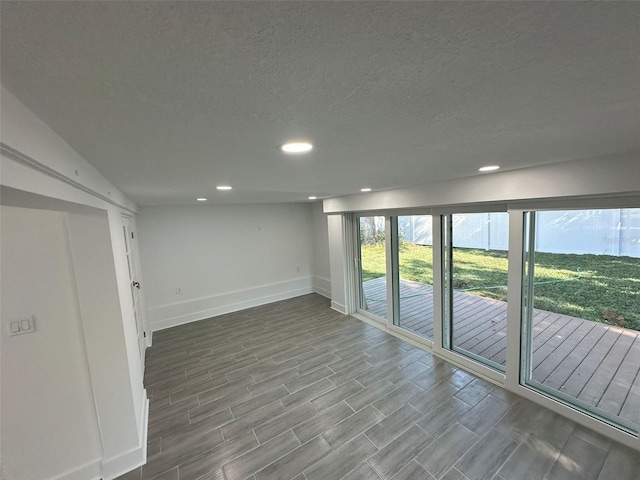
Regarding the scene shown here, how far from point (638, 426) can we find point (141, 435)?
3.93 meters

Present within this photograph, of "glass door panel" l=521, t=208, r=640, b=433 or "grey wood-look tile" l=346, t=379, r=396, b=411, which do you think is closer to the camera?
"glass door panel" l=521, t=208, r=640, b=433

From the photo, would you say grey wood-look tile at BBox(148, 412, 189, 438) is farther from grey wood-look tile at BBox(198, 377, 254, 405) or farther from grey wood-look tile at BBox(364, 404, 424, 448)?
grey wood-look tile at BBox(364, 404, 424, 448)

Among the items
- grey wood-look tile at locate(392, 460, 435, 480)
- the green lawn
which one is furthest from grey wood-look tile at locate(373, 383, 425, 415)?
the green lawn

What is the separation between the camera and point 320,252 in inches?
249

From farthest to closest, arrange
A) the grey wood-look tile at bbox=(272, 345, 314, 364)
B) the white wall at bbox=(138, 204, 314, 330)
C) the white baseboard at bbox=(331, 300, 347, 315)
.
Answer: the white baseboard at bbox=(331, 300, 347, 315), the white wall at bbox=(138, 204, 314, 330), the grey wood-look tile at bbox=(272, 345, 314, 364)

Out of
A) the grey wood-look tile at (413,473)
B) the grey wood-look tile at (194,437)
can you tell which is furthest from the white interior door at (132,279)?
the grey wood-look tile at (413,473)

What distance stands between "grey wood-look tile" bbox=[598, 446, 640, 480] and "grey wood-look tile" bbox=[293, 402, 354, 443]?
1.86 metres

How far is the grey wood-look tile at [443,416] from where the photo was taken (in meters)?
2.39

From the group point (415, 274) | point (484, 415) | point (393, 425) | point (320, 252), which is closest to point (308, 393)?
point (393, 425)

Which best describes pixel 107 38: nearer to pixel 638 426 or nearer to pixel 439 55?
pixel 439 55

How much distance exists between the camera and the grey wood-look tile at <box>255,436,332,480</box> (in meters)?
2.05

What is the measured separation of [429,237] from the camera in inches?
140

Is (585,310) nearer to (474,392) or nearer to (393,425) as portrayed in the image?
(474,392)

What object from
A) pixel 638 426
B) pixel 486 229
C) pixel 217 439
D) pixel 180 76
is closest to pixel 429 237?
pixel 486 229
